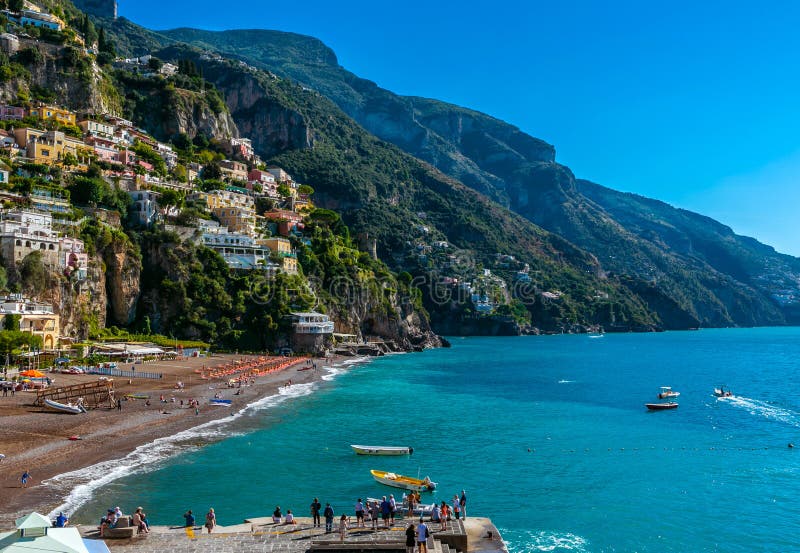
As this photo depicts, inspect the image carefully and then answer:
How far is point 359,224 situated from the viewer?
554 feet

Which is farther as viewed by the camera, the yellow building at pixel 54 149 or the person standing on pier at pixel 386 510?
the yellow building at pixel 54 149

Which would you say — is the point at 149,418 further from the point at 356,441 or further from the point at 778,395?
the point at 778,395

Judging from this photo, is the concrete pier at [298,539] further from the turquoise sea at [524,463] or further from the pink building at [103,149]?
the pink building at [103,149]

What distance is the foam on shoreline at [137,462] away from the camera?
27.4m

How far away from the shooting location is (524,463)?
3522cm

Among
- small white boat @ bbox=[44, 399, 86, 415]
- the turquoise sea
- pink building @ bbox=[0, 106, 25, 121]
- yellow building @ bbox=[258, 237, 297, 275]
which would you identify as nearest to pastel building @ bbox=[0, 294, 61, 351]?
small white boat @ bbox=[44, 399, 86, 415]

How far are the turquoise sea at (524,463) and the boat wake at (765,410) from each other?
23cm

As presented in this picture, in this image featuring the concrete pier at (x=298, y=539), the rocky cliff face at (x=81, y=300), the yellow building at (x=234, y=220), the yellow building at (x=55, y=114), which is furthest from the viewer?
the yellow building at (x=234, y=220)

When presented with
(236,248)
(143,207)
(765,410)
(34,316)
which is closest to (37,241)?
(34,316)

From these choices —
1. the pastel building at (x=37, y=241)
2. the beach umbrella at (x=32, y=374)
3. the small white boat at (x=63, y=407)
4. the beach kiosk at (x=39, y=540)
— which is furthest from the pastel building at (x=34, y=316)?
the beach kiosk at (x=39, y=540)

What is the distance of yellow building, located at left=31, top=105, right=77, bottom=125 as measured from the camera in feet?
311

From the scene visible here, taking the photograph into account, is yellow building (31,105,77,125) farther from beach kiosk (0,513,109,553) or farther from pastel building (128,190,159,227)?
beach kiosk (0,513,109,553)

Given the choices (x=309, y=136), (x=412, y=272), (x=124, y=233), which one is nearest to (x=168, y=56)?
(x=309, y=136)

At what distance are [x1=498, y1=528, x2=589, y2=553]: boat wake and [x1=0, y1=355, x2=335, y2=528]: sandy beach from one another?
19.2 meters
